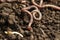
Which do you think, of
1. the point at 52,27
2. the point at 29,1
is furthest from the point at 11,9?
the point at 52,27

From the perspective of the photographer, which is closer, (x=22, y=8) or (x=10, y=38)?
(x=10, y=38)

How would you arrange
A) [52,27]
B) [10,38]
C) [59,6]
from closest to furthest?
[10,38] < [52,27] < [59,6]

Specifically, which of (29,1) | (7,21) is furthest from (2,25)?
(29,1)

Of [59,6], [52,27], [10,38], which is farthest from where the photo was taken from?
[59,6]

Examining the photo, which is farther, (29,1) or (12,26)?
(29,1)

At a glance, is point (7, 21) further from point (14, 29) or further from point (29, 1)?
point (29, 1)

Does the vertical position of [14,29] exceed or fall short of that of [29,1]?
it falls short
